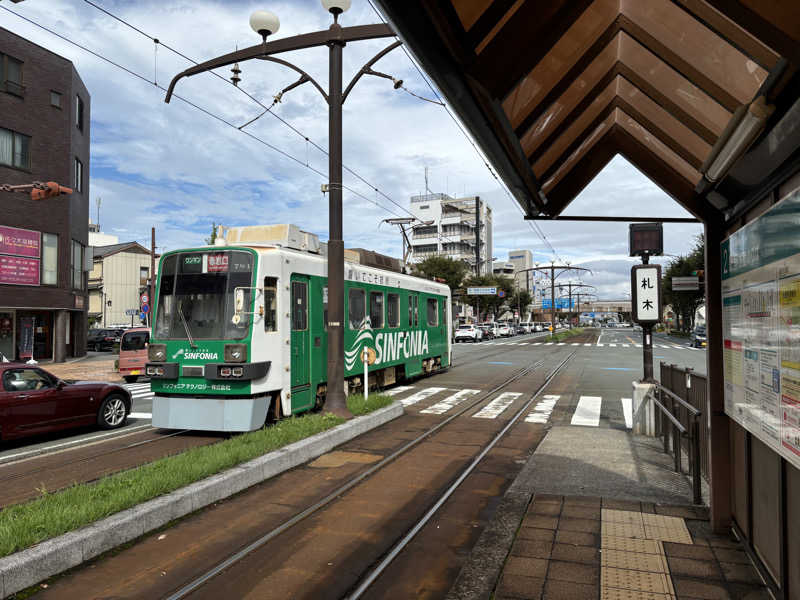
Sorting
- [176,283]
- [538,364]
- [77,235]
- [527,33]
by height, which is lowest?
[538,364]

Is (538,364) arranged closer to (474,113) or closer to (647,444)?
(647,444)

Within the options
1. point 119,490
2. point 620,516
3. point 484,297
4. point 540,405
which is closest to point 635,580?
point 620,516

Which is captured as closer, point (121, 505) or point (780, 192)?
point (780, 192)

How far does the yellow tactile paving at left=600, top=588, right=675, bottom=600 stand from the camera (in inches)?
160

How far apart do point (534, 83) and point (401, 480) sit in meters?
5.30

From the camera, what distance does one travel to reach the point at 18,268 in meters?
26.1

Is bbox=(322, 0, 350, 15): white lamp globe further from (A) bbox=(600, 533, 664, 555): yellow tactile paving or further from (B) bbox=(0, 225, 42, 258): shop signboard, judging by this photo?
(B) bbox=(0, 225, 42, 258): shop signboard

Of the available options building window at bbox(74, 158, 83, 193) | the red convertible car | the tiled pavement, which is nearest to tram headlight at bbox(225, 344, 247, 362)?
the red convertible car

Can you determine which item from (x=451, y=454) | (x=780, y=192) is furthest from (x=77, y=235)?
(x=780, y=192)

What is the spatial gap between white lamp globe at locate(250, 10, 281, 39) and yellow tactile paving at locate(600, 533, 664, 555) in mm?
9387

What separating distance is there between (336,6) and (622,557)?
9.39 meters

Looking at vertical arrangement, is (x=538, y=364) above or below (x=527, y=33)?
below

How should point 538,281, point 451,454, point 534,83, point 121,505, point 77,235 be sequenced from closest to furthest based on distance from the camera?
A: point 534,83, point 121,505, point 451,454, point 77,235, point 538,281

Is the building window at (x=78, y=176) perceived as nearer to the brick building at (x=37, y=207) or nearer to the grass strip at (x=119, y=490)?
the brick building at (x=37, y=207)
